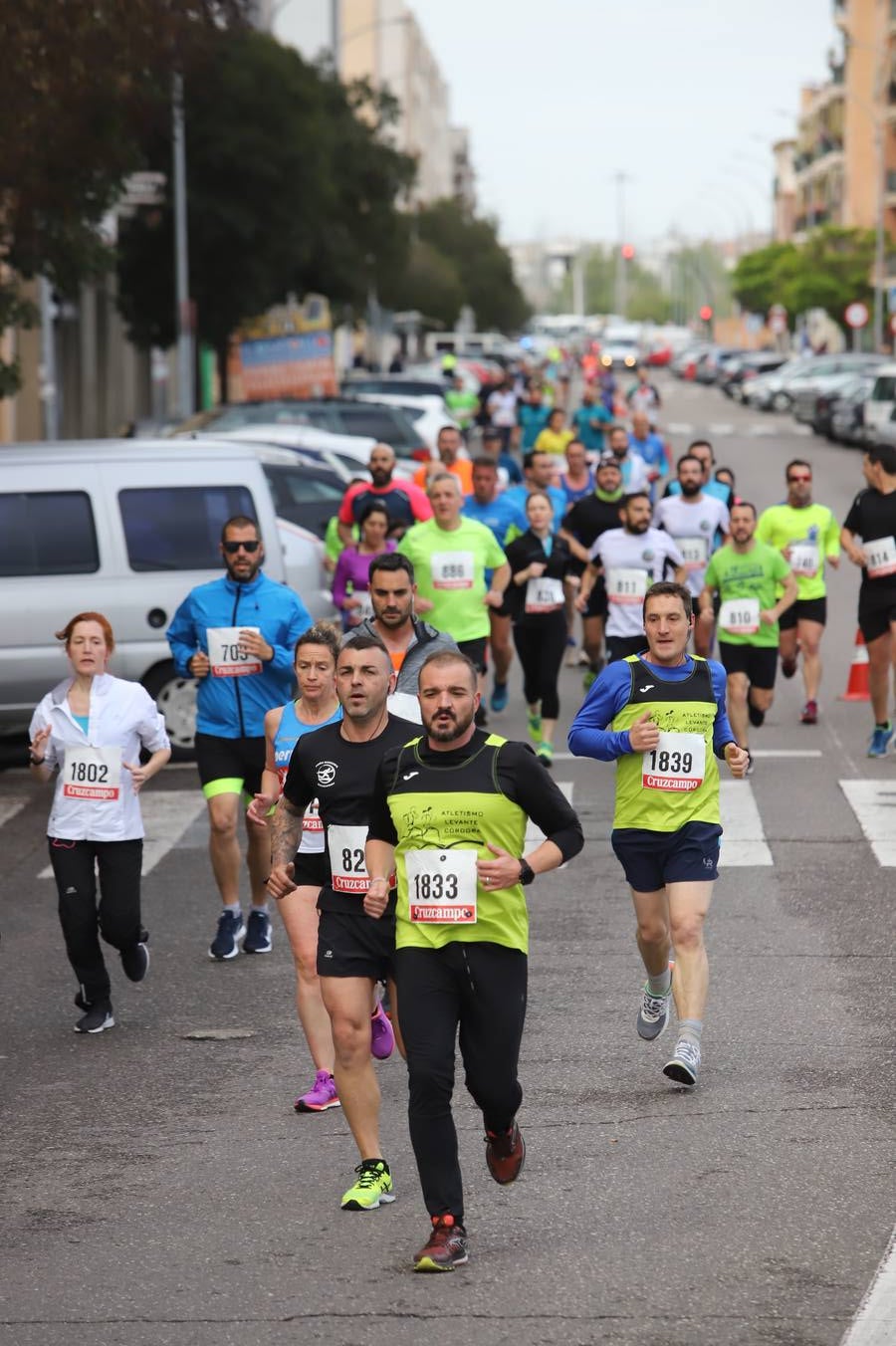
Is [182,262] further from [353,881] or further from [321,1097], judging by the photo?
[353,881]

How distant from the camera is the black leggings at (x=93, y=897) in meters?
9.75

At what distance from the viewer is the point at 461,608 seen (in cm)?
1488

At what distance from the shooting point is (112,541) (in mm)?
15461

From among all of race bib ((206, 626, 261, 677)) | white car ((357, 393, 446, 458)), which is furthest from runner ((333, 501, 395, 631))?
white car ((357, 393, 446, 458))

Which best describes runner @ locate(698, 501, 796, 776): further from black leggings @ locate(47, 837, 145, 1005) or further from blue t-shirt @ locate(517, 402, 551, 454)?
blue t-shirt @ locate(517, 402, 551, 454)

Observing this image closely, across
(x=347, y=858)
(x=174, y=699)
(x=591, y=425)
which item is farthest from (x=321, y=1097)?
(x=591, y=425)

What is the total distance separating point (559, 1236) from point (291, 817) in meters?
1.70

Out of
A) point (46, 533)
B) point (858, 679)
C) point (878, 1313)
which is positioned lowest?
point (878, 1313)

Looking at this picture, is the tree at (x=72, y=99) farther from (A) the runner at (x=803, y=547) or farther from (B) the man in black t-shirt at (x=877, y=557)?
(B) the man in black t-shirt at (x=877, y=557)

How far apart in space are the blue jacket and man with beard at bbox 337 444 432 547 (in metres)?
6.13

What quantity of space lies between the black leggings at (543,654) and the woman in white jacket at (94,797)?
6.26 metres

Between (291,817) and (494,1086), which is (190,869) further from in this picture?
(494,1086)

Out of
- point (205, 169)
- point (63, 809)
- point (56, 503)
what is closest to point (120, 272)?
point (205, 169)

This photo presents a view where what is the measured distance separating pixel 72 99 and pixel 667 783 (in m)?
13.7
